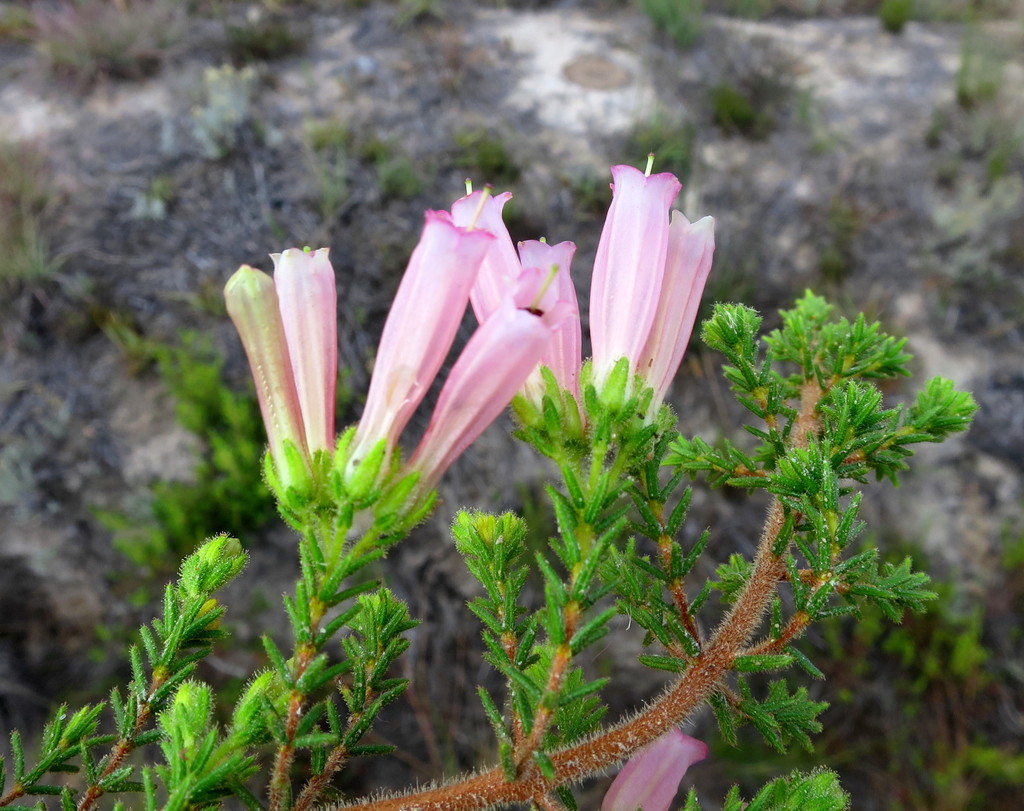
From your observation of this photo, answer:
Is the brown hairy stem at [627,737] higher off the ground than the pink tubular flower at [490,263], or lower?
lower

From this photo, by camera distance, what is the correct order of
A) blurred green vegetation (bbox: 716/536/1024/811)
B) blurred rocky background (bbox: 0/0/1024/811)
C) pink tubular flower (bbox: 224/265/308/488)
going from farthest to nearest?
blurred rocky background (bbox: 0/0/1024/811)
blurred green vegetation (bbox: 716/536/1024/811)
pink tubular flower (bbox: 224/265/308/488)

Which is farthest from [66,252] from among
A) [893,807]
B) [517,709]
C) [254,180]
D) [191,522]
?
[893,807]

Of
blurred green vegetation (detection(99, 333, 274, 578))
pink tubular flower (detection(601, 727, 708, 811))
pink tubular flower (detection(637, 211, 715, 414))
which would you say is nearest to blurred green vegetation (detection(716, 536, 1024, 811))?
pink tubular flower (detection(601, 727, 708, 811))

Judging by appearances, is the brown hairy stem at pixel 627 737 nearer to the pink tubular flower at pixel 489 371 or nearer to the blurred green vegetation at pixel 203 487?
the pink tubular flower at pixel 489 371

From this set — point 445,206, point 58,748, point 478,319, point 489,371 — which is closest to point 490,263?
point 478,319

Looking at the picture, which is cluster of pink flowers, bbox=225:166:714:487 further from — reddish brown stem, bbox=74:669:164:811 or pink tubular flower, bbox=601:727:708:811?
pink tubular flower, bbox=601:727:708:811

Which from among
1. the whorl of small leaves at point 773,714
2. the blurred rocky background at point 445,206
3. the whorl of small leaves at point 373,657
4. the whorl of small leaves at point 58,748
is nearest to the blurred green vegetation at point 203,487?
the blurred rocky background at point 445,206

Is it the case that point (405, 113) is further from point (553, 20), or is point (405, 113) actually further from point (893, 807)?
point (893, 807)
